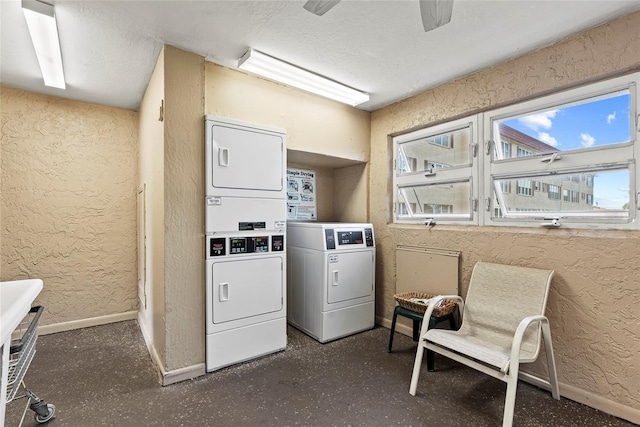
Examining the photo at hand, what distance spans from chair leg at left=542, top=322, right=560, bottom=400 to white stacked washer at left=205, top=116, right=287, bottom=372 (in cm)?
206

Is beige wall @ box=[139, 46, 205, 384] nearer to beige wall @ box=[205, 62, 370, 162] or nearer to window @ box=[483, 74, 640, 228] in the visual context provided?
beige wall @ box=[205, 62, 370, 162]

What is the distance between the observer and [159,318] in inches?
96.9

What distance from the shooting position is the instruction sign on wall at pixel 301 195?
3838 millimetres

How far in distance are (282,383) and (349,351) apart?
2.61 ft

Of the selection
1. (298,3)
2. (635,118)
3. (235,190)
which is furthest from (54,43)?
(635,118)

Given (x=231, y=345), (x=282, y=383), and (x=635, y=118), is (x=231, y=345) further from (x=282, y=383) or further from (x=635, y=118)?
(x=635, y=118)

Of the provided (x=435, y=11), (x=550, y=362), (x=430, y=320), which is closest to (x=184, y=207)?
(x=435, y=11)

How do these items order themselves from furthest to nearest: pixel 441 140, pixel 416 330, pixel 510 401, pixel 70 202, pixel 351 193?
pixel 351 193, pixel 70 202, pixel 441 140, pixel 416 330, pixel 510 401

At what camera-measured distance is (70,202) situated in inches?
132

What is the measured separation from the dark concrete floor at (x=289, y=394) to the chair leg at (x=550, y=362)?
0.22ft

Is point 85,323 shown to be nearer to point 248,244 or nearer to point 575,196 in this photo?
point 248,244

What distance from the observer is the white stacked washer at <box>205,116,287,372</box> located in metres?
2.44

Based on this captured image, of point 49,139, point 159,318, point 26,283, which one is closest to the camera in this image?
point 26,283

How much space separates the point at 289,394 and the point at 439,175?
242 cm
